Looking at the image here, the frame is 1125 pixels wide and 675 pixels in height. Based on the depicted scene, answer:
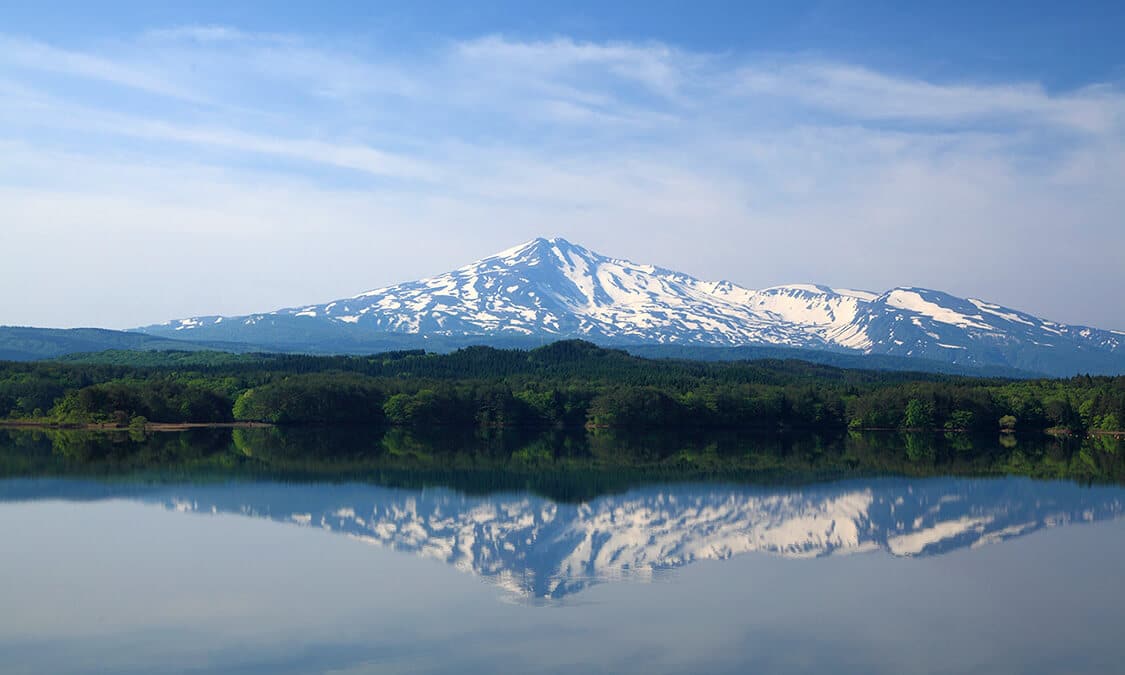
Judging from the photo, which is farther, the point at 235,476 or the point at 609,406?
the point at 609,406

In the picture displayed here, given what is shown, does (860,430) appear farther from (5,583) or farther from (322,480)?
(5,583)

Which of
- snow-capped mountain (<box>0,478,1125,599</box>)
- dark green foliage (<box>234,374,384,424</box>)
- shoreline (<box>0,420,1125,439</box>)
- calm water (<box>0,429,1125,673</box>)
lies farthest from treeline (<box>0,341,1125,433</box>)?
calm water (<box>0,429,1125,673</box>)

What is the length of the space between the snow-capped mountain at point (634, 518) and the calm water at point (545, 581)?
0.15 meters

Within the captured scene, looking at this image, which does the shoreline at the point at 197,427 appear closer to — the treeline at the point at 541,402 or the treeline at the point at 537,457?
the treeline at the point at 541,402

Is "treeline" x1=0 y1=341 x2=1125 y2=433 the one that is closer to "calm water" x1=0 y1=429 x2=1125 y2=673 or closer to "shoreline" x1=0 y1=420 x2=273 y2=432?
"shoreline" x1=0 y1=420 x2=273 y2=432

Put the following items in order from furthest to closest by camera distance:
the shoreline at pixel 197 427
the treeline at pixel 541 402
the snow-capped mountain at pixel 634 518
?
the treeline at pixel 541 402, the shoreline at pixel 197 427, the snow-capped mountain at pixel 634 518

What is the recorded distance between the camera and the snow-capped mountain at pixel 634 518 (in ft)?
89.8

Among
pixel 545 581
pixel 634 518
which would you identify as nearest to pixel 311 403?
pixel 634 518

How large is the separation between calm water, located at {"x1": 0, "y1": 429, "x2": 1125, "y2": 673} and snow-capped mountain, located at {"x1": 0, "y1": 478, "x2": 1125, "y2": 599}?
0.15 metres

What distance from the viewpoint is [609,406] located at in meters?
86.4

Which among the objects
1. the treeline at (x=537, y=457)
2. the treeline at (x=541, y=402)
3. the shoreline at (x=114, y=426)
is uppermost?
A: the treeline at (x=541, y=402)

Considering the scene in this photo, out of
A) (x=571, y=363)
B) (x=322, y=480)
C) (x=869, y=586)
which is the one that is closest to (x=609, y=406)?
(x=571, y=363)

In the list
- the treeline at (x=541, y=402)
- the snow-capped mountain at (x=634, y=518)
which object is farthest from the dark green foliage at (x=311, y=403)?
the snow-capped mountain at (x=634, y=518)

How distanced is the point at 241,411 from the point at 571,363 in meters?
43.9
